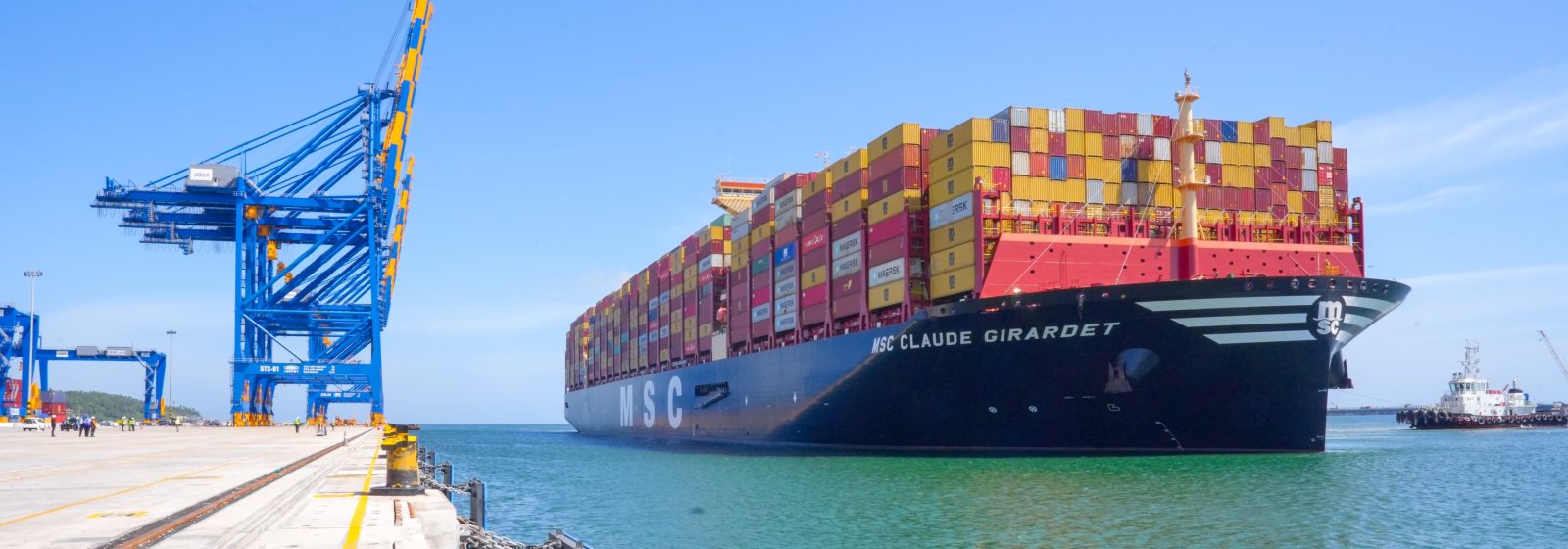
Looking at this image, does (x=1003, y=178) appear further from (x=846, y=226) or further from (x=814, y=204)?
(x=814, y=204)

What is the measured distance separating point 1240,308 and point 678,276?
39.8m

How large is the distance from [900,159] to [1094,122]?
6.62 metres

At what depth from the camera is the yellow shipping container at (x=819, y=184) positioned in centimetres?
4628

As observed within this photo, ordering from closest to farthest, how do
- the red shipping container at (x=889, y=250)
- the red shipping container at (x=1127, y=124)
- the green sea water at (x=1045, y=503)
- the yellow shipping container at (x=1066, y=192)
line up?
the green sea water at (x=1045, y=503) < the yellow shipping container at (x=1066, y=192) < the red shipping container at (x=1127, y=124) < the red shipping container at (x=889, y=250)

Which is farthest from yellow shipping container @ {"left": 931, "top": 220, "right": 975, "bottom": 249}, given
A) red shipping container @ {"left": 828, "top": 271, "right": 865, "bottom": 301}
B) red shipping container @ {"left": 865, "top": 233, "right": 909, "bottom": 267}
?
red shipping container @ {"left": 828, "top": 271, "right": 865, "bottom": 301}

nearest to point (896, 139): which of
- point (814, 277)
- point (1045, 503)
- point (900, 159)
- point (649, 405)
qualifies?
point (900, 159)

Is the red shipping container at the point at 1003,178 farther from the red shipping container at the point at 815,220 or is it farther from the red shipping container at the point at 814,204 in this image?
the red shipping container at the point at 814,204

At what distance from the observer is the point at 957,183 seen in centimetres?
3741

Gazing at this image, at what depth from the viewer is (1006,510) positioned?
76.6 feet

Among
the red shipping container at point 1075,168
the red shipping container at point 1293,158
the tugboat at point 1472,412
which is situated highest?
the red shipping container at point 1293,158

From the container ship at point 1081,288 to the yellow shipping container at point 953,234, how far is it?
0.31 feet

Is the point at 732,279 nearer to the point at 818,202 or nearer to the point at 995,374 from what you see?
the point at 818,202

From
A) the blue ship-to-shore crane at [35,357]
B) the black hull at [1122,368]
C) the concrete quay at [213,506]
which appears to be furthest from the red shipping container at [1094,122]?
the blue ship-to-shore crane at [35,357]

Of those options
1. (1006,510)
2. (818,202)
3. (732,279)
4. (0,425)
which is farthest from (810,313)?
(0,425)
